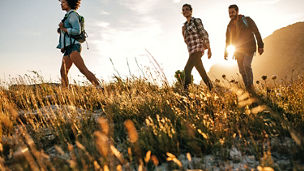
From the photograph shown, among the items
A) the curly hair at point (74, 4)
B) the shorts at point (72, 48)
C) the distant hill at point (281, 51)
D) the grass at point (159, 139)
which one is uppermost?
the distant hill at point (281, 51)

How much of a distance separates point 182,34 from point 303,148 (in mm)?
4168

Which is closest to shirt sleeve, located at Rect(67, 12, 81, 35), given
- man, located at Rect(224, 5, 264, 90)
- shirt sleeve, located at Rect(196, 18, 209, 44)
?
shirt sleeve, located at Rect(196, 18, 209, 44)

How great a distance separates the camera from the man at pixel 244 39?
483 cm

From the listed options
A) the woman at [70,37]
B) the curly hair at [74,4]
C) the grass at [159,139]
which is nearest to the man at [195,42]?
the grass at [159,139]

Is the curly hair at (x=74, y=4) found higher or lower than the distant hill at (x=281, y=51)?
lower

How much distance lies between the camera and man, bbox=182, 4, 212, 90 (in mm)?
4668

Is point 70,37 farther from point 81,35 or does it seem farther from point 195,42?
point 195,42

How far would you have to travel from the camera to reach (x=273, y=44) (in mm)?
105812

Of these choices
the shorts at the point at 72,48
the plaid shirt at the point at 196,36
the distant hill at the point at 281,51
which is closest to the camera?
the shorts at the point at 72,48

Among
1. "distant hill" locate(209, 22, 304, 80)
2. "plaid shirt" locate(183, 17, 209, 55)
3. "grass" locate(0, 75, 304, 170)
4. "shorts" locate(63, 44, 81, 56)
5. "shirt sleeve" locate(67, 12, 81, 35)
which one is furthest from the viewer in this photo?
"distant hill" locate(209, 22, 304, 80)

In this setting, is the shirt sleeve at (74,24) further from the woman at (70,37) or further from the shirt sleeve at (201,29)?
the shirt sleeve at (201,29)

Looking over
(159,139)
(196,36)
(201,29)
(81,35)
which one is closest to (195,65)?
(196,36)

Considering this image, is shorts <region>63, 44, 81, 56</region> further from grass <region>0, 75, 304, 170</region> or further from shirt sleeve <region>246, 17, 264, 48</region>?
shirt sleeve <region>246, 17, 264, 48</region>

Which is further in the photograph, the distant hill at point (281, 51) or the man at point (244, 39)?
the distant hill at point (281, 51)
